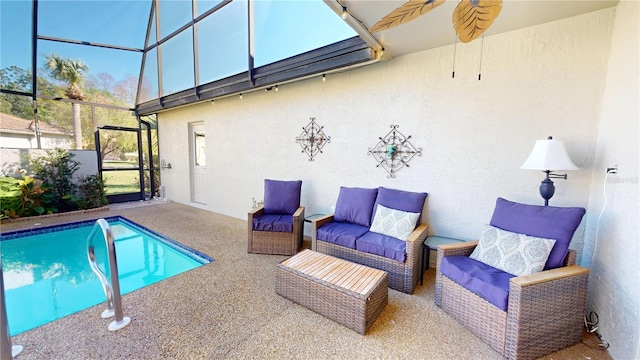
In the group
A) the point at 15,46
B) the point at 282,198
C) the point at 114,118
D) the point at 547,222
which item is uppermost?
the point at 15,46

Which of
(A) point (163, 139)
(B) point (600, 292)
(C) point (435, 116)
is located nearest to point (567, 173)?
(B) point (600, 292)

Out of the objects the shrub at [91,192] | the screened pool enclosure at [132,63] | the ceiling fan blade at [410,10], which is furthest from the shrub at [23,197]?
the ceiling fan blade at [410,10]

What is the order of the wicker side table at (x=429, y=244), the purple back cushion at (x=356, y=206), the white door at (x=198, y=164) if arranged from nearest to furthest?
1. the wicker side table at (x=429, y=244)
2. the purple back cushion at (x=356, y=206)
3. the white door at (x=198, y=164)

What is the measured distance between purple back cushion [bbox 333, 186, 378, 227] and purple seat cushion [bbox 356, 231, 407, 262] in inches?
14.1

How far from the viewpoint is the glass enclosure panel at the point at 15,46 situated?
5.08 meters

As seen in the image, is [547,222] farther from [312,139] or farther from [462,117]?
→ [312,139]

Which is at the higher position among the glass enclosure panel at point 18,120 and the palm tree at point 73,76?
the palm tree at point 73,76

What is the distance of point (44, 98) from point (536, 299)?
9123 millimetres

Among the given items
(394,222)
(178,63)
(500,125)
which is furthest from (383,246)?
(178,63)

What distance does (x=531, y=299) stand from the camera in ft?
5.29

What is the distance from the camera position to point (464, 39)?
5.69 feet

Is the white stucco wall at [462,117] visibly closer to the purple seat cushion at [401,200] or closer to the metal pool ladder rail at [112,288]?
the purple seat cushion at [401,200]

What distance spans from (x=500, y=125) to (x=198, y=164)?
6.25 m

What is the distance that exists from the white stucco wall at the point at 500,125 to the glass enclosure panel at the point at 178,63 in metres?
2.76
